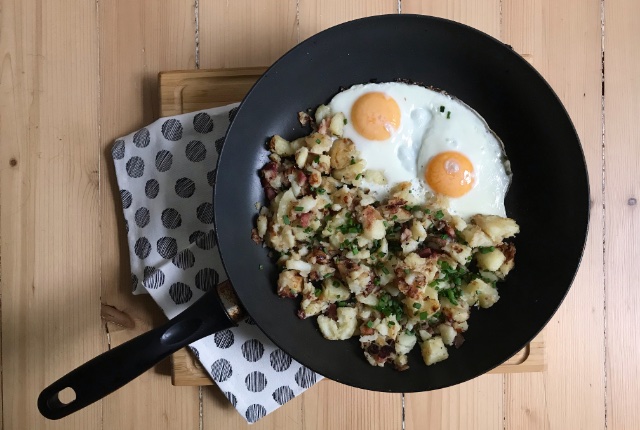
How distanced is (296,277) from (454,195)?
444 millimetres

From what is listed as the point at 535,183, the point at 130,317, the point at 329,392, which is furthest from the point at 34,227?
the point at 535,183

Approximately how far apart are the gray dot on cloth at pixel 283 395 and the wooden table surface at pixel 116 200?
0.10 meters

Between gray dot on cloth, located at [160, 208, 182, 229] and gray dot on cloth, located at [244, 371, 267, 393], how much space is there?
449mm

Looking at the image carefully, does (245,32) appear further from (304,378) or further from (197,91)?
(304,378)

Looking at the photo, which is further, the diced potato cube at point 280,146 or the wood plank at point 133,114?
the wood plank at point 133,114

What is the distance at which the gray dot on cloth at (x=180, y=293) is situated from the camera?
1.51m

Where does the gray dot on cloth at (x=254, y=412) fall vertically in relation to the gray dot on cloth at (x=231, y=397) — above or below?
below

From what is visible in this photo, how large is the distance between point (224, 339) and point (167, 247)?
0.96 feet

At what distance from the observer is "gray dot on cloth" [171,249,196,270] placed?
1514 millimetres

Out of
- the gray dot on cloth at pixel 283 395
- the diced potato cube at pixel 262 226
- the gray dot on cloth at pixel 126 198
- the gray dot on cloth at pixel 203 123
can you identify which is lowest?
the gray dot on cloth at pixel 283 395

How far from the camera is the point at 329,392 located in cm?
163

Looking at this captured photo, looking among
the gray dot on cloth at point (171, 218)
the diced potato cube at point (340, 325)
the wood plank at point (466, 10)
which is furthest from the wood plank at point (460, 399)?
the gray dot on cloth at point (171, 218)

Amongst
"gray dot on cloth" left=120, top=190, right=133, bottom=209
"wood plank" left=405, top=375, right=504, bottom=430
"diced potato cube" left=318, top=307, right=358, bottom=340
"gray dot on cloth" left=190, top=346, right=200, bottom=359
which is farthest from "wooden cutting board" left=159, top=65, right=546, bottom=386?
"wood plank" left=405, top=375, right=504, bottom=430

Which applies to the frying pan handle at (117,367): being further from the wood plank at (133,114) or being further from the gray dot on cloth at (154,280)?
the wood plank at (133,114)
